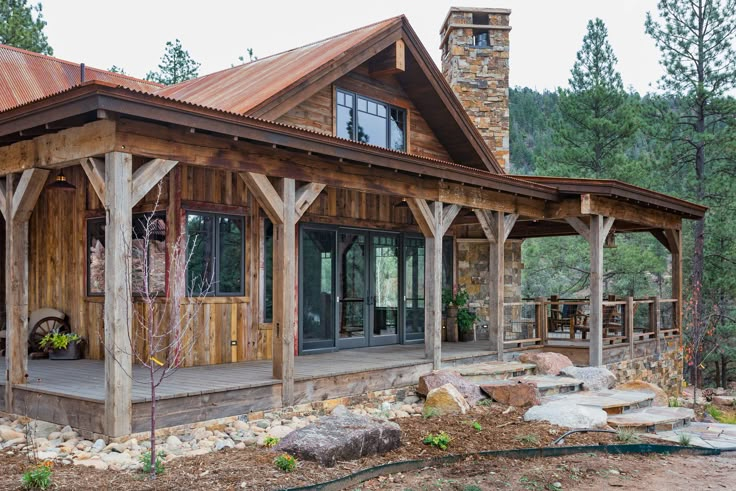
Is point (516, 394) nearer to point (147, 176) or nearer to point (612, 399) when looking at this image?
point (612, 399)

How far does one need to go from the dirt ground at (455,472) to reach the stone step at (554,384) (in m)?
2.37

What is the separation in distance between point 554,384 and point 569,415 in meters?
2.12

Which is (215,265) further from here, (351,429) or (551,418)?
(551,418)

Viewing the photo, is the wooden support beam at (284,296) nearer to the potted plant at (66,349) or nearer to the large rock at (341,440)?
the large rock at (341,440)

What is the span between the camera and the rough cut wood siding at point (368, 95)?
11.1 m

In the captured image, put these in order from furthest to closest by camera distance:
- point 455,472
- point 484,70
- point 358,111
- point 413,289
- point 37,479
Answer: point 484,70 → point 413,289 → point 358,111 → point 455,472 → point 37,479

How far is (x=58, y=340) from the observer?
895cm

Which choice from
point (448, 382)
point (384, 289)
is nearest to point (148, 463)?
point (448, 382)

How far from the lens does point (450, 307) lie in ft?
45.7

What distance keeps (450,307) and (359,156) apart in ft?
19.6

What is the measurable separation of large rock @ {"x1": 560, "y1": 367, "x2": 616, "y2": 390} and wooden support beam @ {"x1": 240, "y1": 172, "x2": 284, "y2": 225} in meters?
5.32

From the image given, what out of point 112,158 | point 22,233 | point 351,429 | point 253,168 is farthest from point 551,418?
point 22,233

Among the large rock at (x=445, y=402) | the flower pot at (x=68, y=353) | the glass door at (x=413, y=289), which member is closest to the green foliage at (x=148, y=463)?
the large rock at (x=445, y=402)

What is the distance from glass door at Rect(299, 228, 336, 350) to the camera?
1073cm
